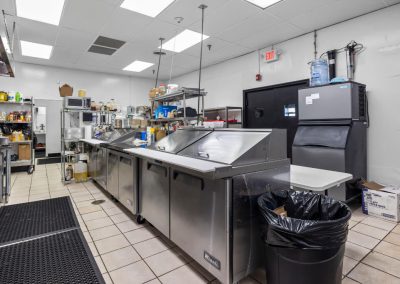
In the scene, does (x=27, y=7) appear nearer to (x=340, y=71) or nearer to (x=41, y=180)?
(x=41, y=180)

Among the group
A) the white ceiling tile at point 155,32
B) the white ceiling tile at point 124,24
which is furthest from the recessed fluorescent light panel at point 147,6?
the white ceiling tile at point 155,32

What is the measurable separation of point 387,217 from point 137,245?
2.96 metres

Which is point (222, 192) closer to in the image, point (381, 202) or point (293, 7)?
point (381, 202)

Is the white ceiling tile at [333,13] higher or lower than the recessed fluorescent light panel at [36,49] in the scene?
lower

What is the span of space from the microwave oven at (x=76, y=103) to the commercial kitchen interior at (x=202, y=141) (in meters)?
0.02

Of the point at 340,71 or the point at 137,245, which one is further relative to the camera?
the point at 340,71

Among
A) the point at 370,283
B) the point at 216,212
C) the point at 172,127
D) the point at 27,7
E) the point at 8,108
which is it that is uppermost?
the point at 27,7

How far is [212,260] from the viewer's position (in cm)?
162

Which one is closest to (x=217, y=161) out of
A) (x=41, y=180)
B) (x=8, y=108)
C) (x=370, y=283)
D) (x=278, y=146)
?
(x=278, y=146)

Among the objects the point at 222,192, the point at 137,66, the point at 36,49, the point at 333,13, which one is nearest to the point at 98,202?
the point at 222,192

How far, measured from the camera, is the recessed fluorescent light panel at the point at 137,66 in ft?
21.0

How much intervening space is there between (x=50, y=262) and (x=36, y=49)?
5278 mm

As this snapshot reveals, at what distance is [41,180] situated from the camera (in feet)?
15.7

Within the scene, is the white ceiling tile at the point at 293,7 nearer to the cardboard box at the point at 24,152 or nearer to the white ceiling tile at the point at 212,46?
the white ceiling tile at the point at 212,46
